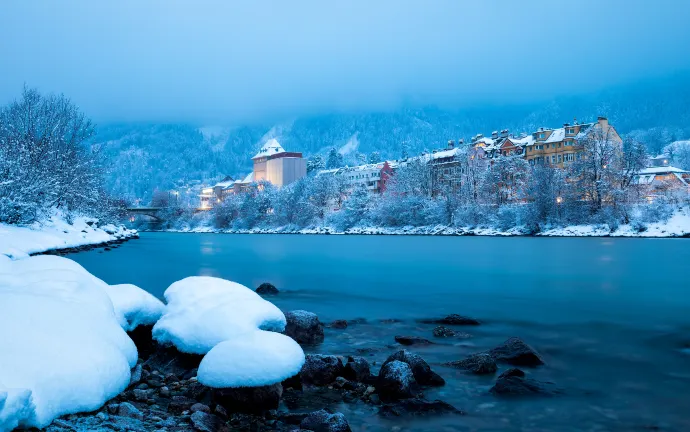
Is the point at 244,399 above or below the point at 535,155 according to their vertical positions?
below

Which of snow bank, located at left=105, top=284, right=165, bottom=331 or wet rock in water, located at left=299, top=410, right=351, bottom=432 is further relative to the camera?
snow bank, located at left=105, top=284, right=165, bottom=331

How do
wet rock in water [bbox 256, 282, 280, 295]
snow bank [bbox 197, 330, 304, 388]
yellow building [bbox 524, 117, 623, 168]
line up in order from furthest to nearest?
yellow building [bbox 524, 117, 623, 168] → wet rock in water [bbox 256, 282, 280, 295] → snow bank [bbox 197, 330, 304, 388]

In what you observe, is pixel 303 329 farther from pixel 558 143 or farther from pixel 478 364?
pixel 558 143

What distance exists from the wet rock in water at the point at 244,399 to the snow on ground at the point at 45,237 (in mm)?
19832

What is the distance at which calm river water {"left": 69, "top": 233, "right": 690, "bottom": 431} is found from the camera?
8.27 metres

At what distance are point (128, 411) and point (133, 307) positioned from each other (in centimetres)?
430

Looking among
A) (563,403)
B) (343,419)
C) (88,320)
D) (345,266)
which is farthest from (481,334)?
(345,266)

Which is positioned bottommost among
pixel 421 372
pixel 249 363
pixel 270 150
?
pixel 421 372

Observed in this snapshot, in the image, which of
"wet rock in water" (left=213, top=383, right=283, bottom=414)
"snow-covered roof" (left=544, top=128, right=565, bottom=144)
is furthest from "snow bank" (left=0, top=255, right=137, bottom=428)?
"snow-covered roof" (left=544, top=128, right=565, bottom=144)

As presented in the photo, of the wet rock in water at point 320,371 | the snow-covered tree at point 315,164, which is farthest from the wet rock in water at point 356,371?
the snow-covered tree at point 315,164

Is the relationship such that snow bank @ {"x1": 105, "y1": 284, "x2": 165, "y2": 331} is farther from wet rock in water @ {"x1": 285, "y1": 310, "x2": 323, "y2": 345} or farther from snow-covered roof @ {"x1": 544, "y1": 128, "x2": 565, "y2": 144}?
snow-covered roof @ {"x1": 544, "y1": 128, "x2": 565, "y2": 144}

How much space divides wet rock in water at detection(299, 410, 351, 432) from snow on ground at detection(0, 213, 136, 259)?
2112 cm

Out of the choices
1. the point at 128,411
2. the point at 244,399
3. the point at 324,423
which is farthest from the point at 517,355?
the point at 128,411

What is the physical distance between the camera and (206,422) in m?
6.91
